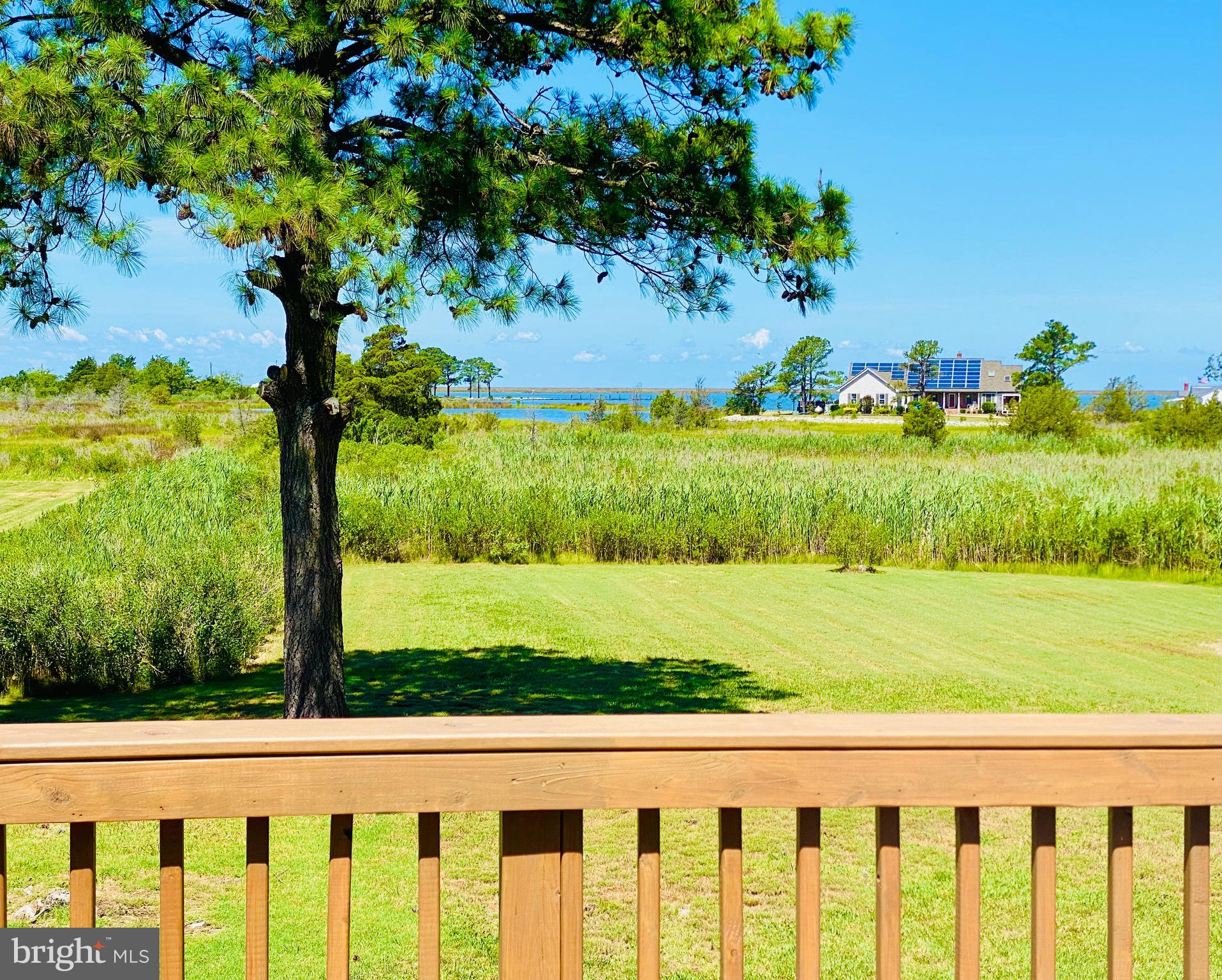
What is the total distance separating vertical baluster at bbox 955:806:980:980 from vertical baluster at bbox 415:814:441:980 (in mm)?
720

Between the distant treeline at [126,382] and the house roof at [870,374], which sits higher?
the house roof at [870,374]

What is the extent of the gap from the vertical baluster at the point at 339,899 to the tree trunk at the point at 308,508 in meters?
4.53

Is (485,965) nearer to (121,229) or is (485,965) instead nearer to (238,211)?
A: (238,211)

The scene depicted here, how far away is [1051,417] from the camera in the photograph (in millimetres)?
33969

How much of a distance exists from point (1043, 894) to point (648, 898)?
558mm

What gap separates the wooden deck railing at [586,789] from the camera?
4.50ft

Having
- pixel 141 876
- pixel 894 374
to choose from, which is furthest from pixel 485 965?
pixel 894 374

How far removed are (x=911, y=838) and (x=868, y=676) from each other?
10.6ft

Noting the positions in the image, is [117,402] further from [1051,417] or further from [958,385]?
[958,385]

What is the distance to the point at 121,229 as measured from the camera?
4871 millimetres

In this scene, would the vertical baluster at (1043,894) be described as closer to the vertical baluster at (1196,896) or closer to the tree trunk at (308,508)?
the vertical baluster at (1196,896)

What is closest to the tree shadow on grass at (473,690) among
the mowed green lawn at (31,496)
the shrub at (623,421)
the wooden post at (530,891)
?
the wooden post at (530,891)

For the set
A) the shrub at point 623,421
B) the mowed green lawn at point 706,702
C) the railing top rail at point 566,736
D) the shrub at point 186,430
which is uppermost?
the shrub at point 623,421

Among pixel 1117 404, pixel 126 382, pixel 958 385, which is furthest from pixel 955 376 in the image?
pixel 126 382
